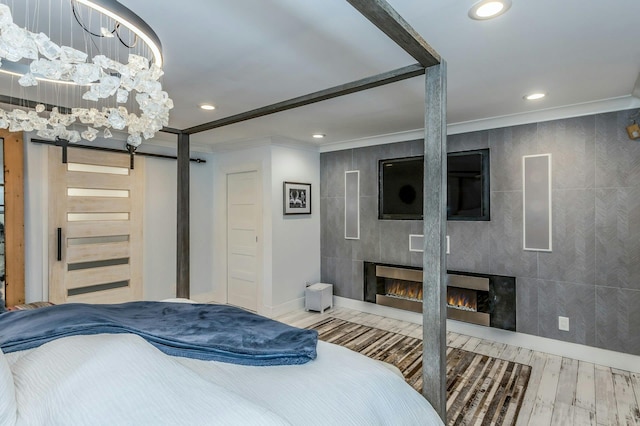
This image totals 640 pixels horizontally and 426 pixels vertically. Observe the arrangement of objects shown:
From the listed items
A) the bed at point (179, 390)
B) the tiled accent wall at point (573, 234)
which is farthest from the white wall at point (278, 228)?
the bed at point (179, 390)

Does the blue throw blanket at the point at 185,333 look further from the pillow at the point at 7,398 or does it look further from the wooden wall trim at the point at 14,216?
the wooden wall trim at the point at 14,216

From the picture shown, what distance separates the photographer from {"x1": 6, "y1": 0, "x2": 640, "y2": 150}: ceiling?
5.29 feet

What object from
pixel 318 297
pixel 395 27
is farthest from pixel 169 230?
pixel 395 27

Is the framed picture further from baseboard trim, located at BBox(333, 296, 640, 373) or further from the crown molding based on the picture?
baseboard trim, located at BBox(333, 296, 640, 373)

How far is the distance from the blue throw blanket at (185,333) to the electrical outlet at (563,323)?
2908mm

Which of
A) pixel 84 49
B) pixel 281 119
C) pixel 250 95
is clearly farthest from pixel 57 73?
pixel 281 119

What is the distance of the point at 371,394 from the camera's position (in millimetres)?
1229

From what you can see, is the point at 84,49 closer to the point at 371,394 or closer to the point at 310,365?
the point at 310,365

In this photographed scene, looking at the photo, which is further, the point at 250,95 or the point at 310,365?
the point at 250,95

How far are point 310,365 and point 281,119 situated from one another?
279cm

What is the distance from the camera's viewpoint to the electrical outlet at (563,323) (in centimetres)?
318

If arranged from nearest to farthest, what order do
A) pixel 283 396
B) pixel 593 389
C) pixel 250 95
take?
1. pixel 283 396
2. pixel 593 389
3. pixel 250 95

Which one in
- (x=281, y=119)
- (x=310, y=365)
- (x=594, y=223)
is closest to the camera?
(x=310, y=365)

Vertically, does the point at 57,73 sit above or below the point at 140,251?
above
